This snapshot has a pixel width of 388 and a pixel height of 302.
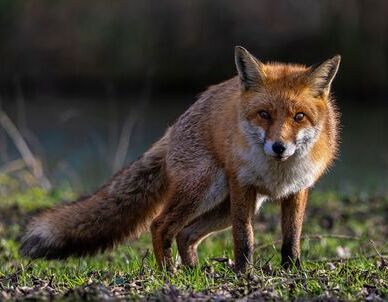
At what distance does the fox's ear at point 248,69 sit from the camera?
715 centimetres

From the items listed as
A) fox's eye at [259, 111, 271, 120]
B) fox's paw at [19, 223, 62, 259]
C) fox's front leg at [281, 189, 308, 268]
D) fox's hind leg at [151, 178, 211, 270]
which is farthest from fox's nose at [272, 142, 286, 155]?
fox's paw at [19, 223, 62, 259]

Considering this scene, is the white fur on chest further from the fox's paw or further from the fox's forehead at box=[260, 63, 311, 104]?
the fox's paw

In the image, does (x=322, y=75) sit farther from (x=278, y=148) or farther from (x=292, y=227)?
(x=292, y=227)

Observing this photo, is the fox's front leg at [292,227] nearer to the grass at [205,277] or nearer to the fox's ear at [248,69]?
the grass at [205,277]

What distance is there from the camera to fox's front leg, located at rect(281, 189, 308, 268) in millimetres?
7367

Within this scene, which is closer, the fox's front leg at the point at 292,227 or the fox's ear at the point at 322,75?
the fox's ear at the point at 322,75

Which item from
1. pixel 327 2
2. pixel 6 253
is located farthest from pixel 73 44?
pixel 6 253

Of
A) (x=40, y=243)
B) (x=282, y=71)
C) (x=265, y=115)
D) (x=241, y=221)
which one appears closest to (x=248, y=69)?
(x=282, y=71)

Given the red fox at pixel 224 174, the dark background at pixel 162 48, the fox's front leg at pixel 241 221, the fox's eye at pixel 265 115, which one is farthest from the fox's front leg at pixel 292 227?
the dark background at pixel 162 48

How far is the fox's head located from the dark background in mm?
15459

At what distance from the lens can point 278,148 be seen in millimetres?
6637

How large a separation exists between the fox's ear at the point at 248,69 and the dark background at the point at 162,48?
1542 centimetres

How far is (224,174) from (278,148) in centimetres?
89

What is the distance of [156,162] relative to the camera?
820cm
